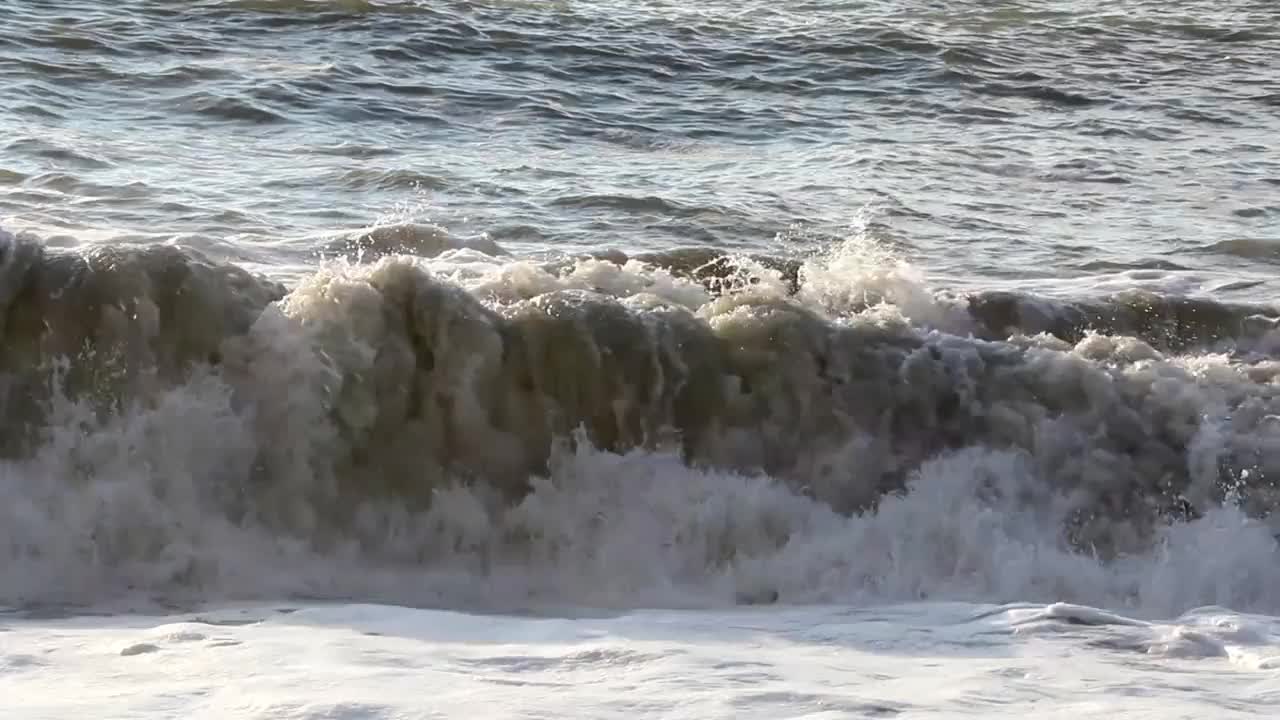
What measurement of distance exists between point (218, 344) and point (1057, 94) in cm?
901

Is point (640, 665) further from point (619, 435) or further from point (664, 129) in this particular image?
point (664, 129)

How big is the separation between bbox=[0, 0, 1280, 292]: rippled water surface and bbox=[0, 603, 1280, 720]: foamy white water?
330 cm

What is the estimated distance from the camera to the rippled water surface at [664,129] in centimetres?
855

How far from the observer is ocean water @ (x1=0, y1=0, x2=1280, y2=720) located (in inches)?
159

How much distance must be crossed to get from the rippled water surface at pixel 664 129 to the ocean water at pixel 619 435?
6 cm

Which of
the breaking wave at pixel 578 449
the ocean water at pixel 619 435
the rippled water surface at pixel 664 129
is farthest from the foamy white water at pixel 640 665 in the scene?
the rippled water surface at pixel 664 129

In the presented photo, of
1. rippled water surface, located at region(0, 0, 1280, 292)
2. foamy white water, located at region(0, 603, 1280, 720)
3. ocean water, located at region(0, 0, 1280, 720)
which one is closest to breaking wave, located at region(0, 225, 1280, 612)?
ocean water, located at region(0, 0, 1280, 720)

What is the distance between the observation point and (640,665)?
3.99 m

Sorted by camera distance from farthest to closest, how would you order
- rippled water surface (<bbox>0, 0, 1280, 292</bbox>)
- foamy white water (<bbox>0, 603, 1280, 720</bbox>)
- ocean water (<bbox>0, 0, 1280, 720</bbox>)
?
rippled water surface (<bbox>0, 0, 1280, 292</bbox>)
ocean water (<bbox>0, 0, 1280, 720</bbox>)
foamy white water (<bbox>0, 603, 1280, 720</bbox>)

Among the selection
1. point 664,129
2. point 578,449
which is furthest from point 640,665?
point 664,129

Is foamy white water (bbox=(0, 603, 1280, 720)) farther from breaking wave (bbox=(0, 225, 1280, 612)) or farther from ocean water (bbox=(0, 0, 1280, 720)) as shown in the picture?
breaking wave (bbox=(0, 225, 1280, 612))

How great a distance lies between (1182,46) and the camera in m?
15.2

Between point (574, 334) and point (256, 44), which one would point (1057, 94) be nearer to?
point (256, 44)

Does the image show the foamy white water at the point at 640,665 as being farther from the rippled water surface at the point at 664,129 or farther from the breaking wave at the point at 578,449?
the rippled water surface at the point at 664,129
